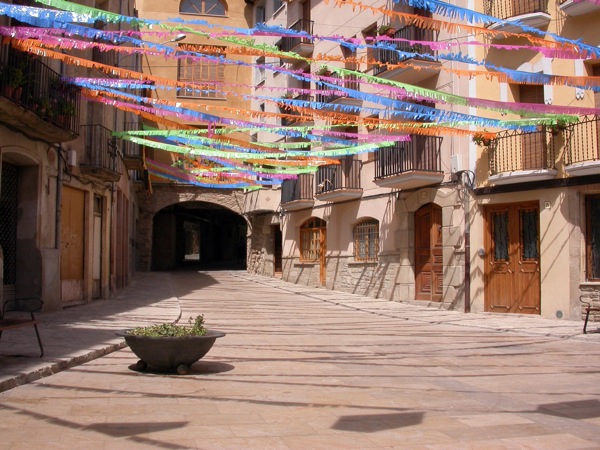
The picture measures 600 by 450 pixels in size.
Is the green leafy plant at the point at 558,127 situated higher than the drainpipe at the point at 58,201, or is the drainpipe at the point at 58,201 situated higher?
the green leafy plant at the point at 558,127

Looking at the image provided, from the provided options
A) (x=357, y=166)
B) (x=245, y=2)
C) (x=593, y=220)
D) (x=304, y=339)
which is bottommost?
(x=304, y=339)

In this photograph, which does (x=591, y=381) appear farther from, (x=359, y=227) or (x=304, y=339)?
(x=359, y=227)

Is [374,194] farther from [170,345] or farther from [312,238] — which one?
[170,345]

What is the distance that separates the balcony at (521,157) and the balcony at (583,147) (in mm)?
394

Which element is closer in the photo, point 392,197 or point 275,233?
point 392,197

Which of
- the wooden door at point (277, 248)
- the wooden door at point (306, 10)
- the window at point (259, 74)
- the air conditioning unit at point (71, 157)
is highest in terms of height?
the wooden door at point (306, 10)

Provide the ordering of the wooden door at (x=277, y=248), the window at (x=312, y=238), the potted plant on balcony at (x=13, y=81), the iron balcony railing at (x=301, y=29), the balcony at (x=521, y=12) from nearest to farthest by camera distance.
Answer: the potted plant on balcony at (x=13, y=81) → the balcony at (x=521, y=12) → the iron balcony railing at (x=301, y=29) → the window at (x=312, y=238) → the wooden door at (x=277, y=248)

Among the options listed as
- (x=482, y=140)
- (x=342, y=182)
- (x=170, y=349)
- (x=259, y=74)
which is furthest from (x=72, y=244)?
(x=259, y=74)

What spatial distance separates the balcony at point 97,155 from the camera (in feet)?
50.9

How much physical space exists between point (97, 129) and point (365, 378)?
38.6 feet

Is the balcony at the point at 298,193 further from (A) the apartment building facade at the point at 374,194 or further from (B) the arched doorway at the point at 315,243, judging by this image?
(B) the arched doorway at the point at 315,243

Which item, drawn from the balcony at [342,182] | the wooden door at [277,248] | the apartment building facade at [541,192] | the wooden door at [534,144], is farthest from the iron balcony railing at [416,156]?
the wooden door at [277,248]

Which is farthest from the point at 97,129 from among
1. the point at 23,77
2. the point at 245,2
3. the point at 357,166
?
the point at 245,2

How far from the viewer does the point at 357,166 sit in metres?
21.6
